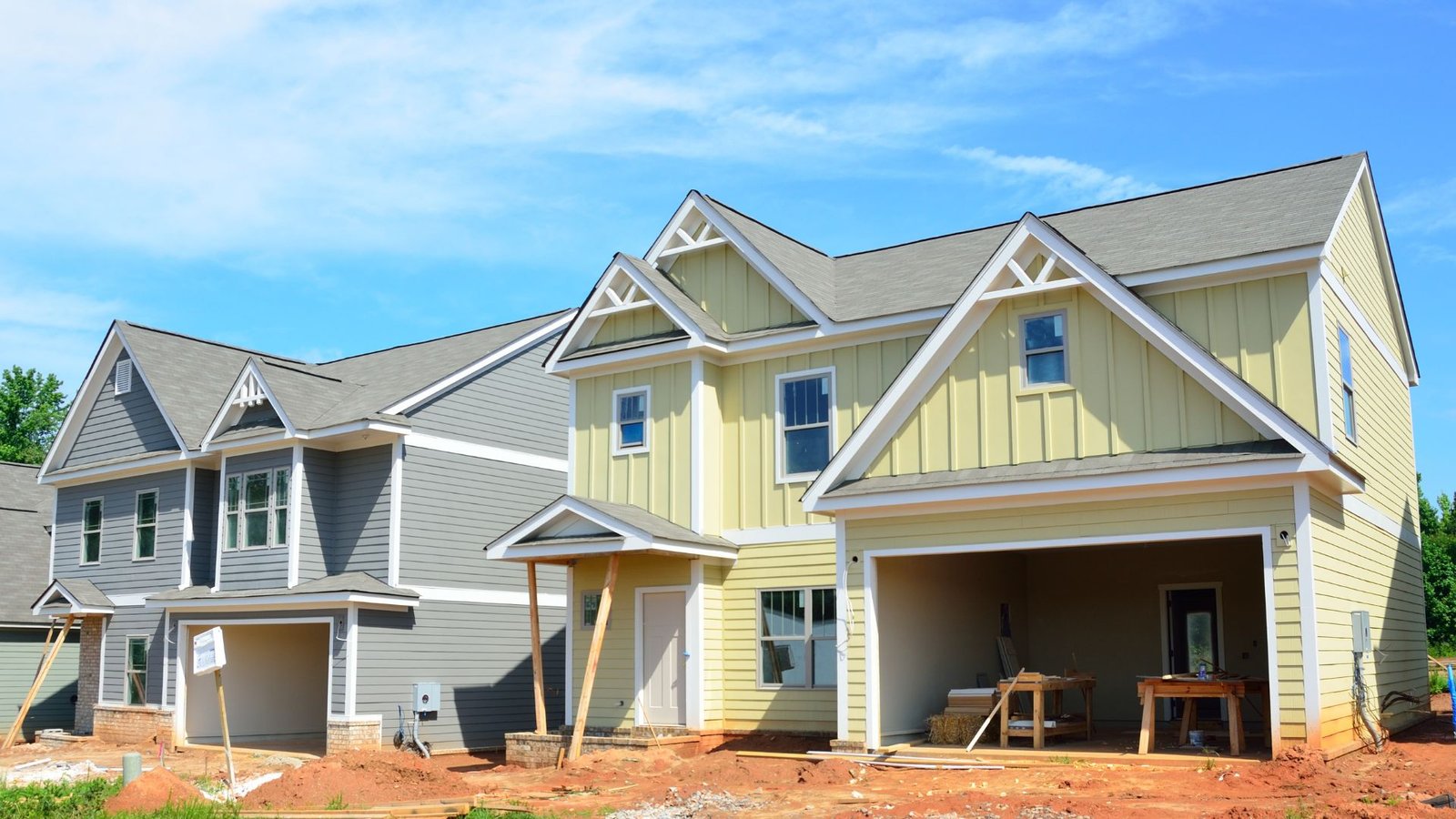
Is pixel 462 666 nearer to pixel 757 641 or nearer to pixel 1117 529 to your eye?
pixel 757 641

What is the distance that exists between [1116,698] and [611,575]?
8113 mm

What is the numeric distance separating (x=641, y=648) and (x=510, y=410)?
7.78 metres

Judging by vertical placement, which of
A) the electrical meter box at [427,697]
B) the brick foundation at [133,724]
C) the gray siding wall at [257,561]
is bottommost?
the brick foundation at [133,724]

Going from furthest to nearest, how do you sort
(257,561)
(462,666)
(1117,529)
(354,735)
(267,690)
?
1. (267,690)
2. (257,561)
3. (462,666)
4. (354,735)
5. (1117,529)

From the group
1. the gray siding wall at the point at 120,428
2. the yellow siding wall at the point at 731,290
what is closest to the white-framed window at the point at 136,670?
the gray siding wall at the point at 120,428

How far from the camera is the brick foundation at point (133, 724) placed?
25781 mm

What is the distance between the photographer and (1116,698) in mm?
20688

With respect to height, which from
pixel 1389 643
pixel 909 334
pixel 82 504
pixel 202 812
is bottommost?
pixel 202 812

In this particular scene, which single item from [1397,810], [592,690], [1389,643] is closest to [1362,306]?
[1389,643]

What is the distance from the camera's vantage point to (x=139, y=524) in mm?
28422

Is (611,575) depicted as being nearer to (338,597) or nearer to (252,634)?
(338,597)

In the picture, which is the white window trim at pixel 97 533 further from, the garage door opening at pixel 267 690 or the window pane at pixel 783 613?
the window pane at pixel 783 613

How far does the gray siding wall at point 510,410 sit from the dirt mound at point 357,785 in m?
8.41

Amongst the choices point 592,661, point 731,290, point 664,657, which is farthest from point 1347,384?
point 592,661
